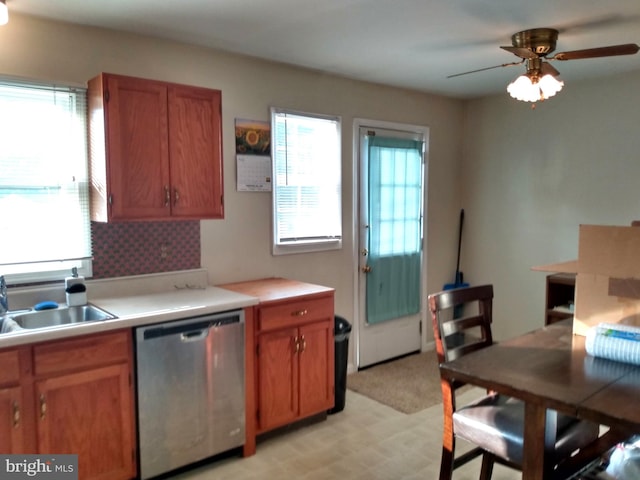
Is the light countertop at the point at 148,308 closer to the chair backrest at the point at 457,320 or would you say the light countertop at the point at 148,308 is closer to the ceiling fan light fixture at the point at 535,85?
the chair backrest at the point at 457,320

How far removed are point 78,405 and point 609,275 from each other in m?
2.25

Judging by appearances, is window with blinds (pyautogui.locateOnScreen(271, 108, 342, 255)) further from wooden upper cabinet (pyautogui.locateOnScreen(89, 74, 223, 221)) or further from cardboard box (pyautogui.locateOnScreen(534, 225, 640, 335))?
cardboard box (pyautogui.locateOnScreen(534, 225, 640, 335))

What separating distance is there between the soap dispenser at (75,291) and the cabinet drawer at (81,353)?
437 mm

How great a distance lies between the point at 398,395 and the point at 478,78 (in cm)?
252

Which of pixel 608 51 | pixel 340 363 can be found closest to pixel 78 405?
pixel 340 363

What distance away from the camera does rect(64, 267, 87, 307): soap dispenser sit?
8.47ft

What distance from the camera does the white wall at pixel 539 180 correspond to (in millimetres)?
3887

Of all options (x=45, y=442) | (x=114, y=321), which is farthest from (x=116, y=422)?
(x=114, y=321)

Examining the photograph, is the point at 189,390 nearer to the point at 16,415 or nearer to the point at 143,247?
the point at 16,415

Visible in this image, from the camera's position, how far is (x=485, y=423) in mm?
1990

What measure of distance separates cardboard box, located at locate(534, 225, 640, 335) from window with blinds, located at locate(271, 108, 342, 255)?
214cm

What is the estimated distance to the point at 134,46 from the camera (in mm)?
2883

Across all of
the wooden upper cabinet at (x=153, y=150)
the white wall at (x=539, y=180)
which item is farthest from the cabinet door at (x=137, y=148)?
the white wall at (x=539, y=180)

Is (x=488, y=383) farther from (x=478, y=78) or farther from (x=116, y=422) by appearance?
(x=478, y=78)
